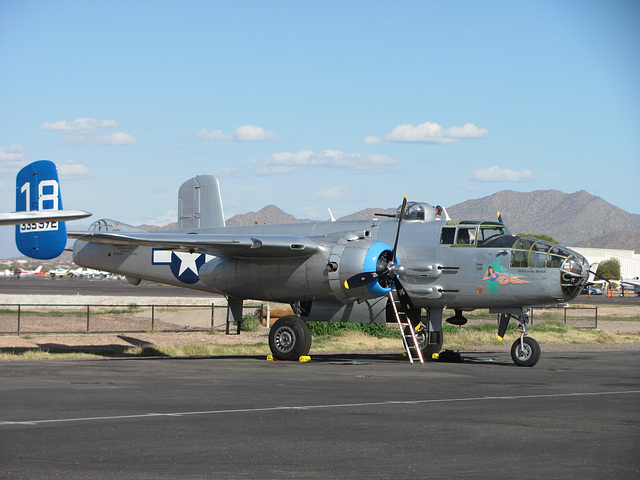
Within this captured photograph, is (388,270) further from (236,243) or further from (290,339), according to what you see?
(236,243)

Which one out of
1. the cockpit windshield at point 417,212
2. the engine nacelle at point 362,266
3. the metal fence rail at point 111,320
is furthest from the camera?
the metal fence rail at point 111,320

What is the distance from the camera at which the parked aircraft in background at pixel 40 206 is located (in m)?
19.8

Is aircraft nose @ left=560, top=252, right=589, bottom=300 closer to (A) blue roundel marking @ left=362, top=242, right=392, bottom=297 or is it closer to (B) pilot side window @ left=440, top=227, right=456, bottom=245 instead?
(B) pilot side window @ left=440, top=227, right=456, bottom=245

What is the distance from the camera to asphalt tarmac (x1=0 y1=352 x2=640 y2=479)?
7.91m

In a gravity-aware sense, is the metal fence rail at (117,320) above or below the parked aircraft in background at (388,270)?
below

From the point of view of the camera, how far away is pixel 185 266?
25203 mm

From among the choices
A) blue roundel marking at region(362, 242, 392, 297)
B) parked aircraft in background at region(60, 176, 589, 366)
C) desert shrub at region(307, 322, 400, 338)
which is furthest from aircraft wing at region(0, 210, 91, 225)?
desert shrub at region(307, 322, 400, 338)

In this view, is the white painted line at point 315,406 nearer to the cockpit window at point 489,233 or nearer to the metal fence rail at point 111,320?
the cockpit window at point 489,233

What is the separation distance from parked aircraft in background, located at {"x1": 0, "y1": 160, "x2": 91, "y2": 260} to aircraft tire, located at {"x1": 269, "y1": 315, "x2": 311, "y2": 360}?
611cm

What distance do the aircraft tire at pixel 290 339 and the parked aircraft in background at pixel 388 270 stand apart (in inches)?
1.1

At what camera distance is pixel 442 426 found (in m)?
10.5

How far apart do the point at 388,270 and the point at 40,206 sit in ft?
29.6

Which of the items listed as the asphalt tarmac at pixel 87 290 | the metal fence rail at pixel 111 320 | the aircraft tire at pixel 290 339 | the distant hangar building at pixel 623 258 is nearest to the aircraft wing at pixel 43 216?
the aircraft tire at pixel 290 339

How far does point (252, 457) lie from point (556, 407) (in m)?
6.18
